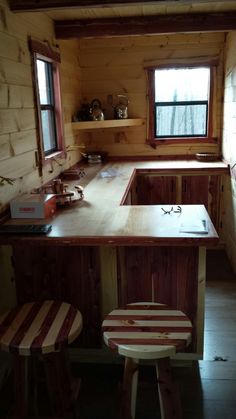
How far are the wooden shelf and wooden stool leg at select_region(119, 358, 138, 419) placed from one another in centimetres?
284

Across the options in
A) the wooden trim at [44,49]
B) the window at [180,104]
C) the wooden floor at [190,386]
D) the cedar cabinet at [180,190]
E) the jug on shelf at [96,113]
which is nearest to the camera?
the wooden floor at [190,386]

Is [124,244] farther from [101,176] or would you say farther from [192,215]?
[101,176]

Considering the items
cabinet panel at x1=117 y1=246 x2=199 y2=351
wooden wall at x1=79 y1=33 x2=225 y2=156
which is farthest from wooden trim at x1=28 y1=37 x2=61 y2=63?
cabinet panel at x1=117 y1=246 x2=199 y2=351

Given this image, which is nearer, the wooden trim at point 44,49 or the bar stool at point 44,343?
the bar stool at point 44,343

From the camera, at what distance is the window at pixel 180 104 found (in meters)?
4.35

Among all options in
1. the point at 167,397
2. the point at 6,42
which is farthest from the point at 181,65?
the point at 167,397

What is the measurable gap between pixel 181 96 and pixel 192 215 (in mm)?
2542

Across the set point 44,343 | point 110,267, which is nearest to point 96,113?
point 110,267

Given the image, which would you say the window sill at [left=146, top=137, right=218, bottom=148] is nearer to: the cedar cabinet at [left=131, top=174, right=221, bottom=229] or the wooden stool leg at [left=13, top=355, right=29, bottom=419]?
the cedar cabinet at [left=131, top=174, right=221, bottom=229]

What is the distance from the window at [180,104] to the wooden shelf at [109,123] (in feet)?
0.61

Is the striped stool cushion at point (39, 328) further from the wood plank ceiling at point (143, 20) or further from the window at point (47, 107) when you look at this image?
the wood plank ceiling at point (143, 20)

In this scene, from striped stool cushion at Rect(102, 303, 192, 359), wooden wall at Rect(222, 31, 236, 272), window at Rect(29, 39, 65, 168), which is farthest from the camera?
wooden wall at Rect(222, 31, 236, 272)

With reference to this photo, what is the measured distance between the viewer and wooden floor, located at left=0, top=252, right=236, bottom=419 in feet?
6.26

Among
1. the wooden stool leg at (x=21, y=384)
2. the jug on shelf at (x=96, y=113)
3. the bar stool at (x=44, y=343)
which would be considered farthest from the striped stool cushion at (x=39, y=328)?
the jug on shelf at (x=96, y=113)
